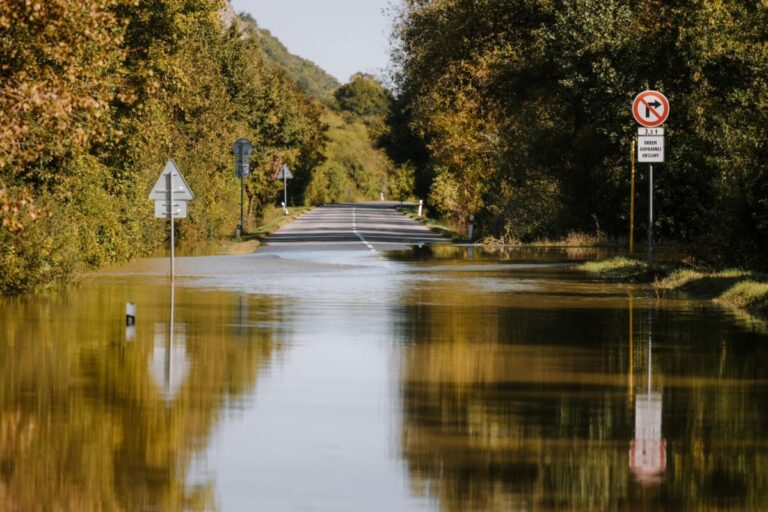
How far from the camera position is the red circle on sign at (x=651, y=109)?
31516 millimetres

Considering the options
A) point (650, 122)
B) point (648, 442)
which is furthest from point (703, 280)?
point (648, 442)

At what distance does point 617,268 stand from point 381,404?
2107 centimetres

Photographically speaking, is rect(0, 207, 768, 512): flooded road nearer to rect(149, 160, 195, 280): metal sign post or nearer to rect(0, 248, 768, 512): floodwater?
rect(0, 248, 768, 512): floodwater

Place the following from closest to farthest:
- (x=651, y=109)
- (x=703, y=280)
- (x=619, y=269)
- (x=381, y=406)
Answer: (x=381, y=406) < (x=703, y=280) < (x=651, y=109) < (x=619, y=269)

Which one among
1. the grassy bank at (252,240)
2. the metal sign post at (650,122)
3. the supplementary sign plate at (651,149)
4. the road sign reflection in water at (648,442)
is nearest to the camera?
the road sign reflection in water at (648,442)

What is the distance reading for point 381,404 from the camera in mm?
12680

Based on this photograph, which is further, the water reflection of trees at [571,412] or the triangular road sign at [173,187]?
the triangular road sign at [173,187]

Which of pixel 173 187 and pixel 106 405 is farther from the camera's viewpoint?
pixel 173 187

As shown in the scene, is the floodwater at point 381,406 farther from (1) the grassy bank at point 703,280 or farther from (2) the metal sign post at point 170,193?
(2) the metal sign post at point 170,193

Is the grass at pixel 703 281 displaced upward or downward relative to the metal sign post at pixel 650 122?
downward

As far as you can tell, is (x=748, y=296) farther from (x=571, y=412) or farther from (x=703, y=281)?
(x=571, y=412)

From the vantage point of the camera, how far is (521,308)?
23109mm

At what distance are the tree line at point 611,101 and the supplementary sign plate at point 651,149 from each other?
102 cm

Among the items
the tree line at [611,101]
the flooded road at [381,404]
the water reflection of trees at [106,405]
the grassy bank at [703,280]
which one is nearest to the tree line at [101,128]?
the water reflection of trees at [106,405]
